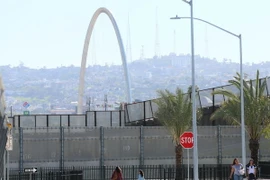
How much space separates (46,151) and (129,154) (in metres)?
5.07

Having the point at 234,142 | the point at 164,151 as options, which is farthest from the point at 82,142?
the point at 234,142

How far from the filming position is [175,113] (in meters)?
49.8

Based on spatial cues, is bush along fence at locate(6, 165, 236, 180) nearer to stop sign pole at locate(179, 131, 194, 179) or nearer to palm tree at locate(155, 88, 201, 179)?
palm tree at locate(155, 88, 201, 179)

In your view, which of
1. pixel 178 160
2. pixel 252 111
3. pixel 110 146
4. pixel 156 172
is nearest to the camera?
pixel 178 160

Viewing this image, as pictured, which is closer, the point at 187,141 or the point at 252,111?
the point at 187,141

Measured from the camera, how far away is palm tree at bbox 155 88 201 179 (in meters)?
49.4

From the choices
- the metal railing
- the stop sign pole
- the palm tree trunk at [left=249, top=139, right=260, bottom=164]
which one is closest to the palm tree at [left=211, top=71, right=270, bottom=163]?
the palm tree trunk at [left=249, top=139, right=260, bottom=164]

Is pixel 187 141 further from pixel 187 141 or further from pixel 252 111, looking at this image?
pixel 252 111

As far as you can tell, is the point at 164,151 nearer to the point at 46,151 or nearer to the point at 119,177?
the point at 46,151

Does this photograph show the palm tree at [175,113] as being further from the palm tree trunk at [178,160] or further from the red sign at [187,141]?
the red sign at [187,141]

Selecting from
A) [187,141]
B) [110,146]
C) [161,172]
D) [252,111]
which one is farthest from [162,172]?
[187,141]

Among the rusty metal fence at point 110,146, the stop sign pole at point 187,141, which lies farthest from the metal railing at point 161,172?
the stop sign pole at point 187,141

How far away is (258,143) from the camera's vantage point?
50000 millimetres

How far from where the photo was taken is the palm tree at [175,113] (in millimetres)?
49438
